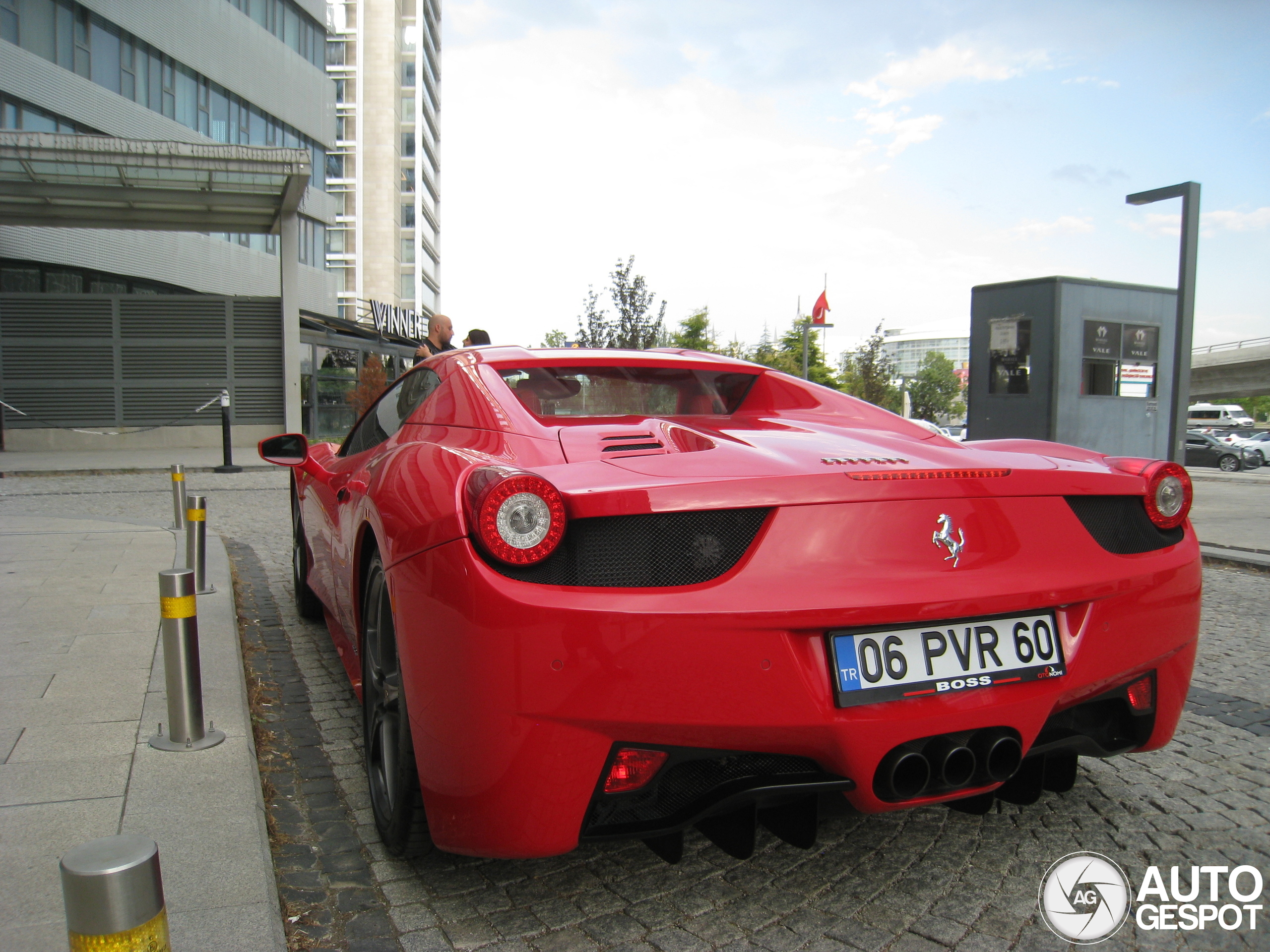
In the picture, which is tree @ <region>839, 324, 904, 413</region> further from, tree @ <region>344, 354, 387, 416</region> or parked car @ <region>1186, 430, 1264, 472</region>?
tree @ <region>344, 354, 387, 416</region>

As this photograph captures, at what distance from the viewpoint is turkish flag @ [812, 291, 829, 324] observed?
64.6 feet

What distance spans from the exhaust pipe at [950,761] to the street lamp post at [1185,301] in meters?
9.48

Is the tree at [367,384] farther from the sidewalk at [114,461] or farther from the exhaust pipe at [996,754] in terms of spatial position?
the exhaust pipe at [996,754]

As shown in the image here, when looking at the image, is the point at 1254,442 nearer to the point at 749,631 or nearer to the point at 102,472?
the point at 102,472

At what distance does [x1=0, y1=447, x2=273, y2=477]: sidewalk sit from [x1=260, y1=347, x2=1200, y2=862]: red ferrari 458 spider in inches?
518

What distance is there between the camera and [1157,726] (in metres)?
2.41

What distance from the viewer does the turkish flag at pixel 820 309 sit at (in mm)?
19703

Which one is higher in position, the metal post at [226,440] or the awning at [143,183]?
the awning at [143,183]

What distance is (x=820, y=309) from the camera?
1991 cm

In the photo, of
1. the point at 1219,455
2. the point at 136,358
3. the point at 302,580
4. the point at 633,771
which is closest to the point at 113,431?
the point at 136,358

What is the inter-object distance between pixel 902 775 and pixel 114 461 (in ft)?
61.7

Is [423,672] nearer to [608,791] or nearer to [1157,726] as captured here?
[608,791]

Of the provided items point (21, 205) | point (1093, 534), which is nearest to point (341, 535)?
point (1093, 534)

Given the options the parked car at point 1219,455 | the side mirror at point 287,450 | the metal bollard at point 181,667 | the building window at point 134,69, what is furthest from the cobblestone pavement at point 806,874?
Result: the parked car at point 1219,455
